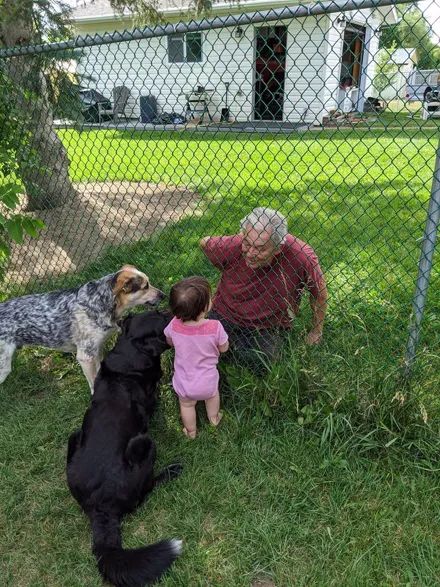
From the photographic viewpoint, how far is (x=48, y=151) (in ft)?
20.3

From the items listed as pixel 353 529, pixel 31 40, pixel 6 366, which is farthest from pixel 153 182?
pixel 353 529

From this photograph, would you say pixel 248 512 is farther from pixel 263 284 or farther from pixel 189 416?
pixel 263 284

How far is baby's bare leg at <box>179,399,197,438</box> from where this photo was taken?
9.75 ft

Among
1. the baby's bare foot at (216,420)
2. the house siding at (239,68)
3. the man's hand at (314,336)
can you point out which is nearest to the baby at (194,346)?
the baby's bare foot at (216,420)

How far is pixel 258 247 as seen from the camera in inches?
118

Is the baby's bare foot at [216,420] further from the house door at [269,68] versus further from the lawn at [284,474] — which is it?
the house door at [269,68]

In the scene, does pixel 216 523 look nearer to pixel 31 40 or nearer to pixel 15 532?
pixel 15 532

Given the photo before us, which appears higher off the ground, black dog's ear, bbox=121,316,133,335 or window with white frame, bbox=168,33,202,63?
window with white frame, bbox=168,33,202,63

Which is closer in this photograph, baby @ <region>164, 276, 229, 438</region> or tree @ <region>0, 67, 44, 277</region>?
baby @ <region>164, 276, 229, 438</region>

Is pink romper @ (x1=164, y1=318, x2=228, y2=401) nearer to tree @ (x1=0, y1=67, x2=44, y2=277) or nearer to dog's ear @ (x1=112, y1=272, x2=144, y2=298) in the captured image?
dog's ear @ (x1=112, y1=272, x2=144, y2=298)

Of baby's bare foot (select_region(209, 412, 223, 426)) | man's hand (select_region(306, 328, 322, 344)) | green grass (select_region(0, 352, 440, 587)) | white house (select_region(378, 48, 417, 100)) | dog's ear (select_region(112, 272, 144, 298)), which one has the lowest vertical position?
green grass (select_region(0, 352, 440, 587))

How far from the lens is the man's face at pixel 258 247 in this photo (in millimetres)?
2975

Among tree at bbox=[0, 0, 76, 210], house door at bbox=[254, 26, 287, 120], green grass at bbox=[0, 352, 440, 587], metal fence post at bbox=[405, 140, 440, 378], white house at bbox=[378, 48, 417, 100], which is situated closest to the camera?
green grass at bbox=[0, 352, 440, 587]

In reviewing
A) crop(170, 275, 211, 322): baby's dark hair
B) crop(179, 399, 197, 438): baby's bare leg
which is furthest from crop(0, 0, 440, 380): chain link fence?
crop(179, 399, 197, 438): baby's bare leg
